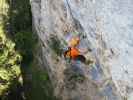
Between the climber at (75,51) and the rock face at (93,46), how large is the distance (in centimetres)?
20

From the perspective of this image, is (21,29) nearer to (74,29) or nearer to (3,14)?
(3,14)

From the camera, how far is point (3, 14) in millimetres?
18172

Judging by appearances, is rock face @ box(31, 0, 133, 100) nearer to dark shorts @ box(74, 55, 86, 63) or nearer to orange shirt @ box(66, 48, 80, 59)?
dark shorts @ box(74, 55, 86, 63)

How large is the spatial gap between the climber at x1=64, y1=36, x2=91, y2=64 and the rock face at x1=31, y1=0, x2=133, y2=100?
203mm

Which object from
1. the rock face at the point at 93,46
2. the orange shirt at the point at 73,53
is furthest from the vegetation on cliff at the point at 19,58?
the orange shirt at the point at 73,53

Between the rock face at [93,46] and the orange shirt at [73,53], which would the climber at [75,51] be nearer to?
the orange shirt at [73,53]

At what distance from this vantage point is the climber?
45.5 feet

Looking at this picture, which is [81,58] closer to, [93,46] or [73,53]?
[73,53]

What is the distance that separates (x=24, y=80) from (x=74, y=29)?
4.18 m

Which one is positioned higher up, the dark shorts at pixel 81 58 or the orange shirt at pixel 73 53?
the orange shirt at pixel 73 53

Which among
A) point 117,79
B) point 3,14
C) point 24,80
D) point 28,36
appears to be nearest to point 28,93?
point 24,80

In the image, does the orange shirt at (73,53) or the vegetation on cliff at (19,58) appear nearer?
the orange shirt at (73,53)

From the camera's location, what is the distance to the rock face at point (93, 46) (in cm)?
1221

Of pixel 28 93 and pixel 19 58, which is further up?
pixel 19 58
